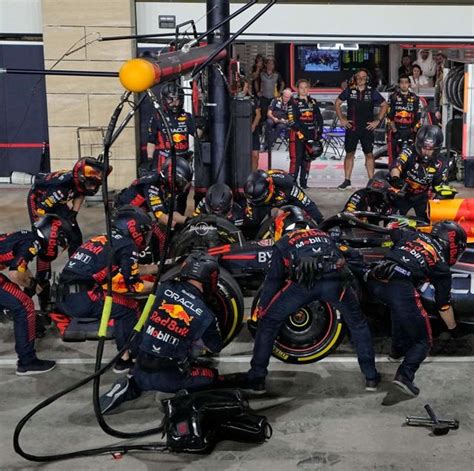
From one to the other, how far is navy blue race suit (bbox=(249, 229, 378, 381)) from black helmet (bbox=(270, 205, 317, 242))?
629mm

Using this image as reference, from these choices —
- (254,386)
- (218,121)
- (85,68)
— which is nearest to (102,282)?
(254,386)

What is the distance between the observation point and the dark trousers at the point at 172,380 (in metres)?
6.11

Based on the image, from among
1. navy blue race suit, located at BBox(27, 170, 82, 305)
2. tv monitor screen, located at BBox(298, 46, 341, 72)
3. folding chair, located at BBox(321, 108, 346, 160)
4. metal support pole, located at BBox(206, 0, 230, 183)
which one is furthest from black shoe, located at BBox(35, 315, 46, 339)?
tv monitor screen, located at BBox(298, 46, 341, 72)

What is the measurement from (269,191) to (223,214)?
65 centimetres

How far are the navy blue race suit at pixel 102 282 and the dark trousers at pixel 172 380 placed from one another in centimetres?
77

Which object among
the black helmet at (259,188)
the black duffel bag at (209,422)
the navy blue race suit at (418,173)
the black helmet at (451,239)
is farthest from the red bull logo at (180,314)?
the navy blue race suit at (418,173)

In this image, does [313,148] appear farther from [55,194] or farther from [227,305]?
[227,305]

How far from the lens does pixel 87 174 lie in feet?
28.6

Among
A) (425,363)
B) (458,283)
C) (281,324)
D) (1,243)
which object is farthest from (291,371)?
(1,243)

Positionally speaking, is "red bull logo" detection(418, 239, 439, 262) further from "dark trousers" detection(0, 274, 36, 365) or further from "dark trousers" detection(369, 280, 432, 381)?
"dark trousers" detection(0, 274, 36, 365)

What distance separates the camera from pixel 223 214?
358 inches

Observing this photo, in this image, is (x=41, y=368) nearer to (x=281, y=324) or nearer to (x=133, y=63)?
(x=281, y=324)

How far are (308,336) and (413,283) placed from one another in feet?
3.40

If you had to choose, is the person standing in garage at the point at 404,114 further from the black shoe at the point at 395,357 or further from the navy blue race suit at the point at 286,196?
the black shoe at the point at 395,357
